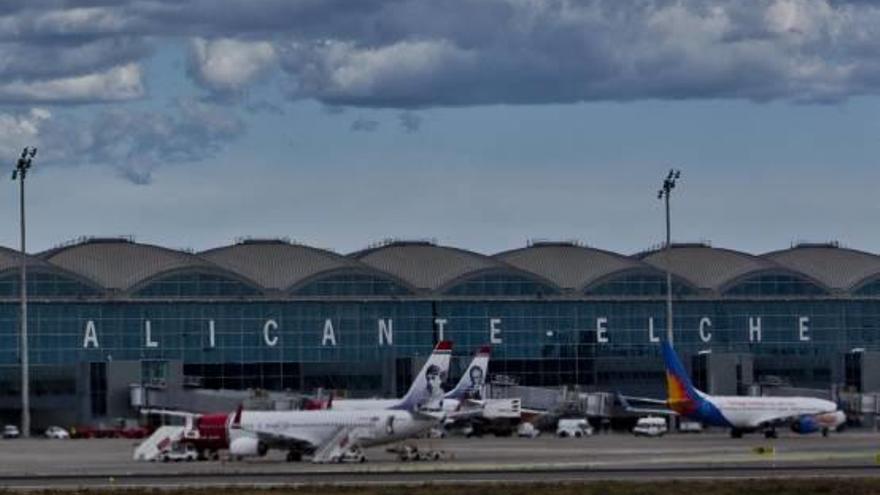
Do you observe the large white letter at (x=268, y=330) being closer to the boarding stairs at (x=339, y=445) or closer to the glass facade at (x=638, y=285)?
the glass facade at (x=638, y=285)

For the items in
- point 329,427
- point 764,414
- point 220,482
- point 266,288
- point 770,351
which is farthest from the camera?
point 770,351

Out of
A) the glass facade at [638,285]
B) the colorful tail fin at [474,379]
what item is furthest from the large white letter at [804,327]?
the colorful tail fin at [474,379]

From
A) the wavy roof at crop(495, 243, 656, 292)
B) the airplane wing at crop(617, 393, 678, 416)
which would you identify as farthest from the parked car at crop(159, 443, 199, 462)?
the wavy roof at crop(495, 243, 656, 292)

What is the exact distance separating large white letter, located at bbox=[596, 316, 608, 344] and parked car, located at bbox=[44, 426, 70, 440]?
45337 mm

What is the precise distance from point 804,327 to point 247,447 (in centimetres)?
9303

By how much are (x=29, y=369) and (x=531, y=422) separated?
3734 cm

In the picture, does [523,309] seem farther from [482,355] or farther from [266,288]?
[482,355]

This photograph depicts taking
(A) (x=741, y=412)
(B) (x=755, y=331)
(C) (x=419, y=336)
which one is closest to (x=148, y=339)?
(C) (x=419, y=336)

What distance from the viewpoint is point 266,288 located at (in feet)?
598

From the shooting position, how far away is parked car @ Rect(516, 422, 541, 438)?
512ft

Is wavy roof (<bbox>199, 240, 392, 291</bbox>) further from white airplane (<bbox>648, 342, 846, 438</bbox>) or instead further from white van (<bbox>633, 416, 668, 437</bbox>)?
white airplane (<bbox>648, 342, 846, 438</bbox>)

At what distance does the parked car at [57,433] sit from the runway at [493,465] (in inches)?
686

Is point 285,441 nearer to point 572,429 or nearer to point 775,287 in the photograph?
point 572,429

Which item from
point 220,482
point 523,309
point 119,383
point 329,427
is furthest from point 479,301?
point 220,482
